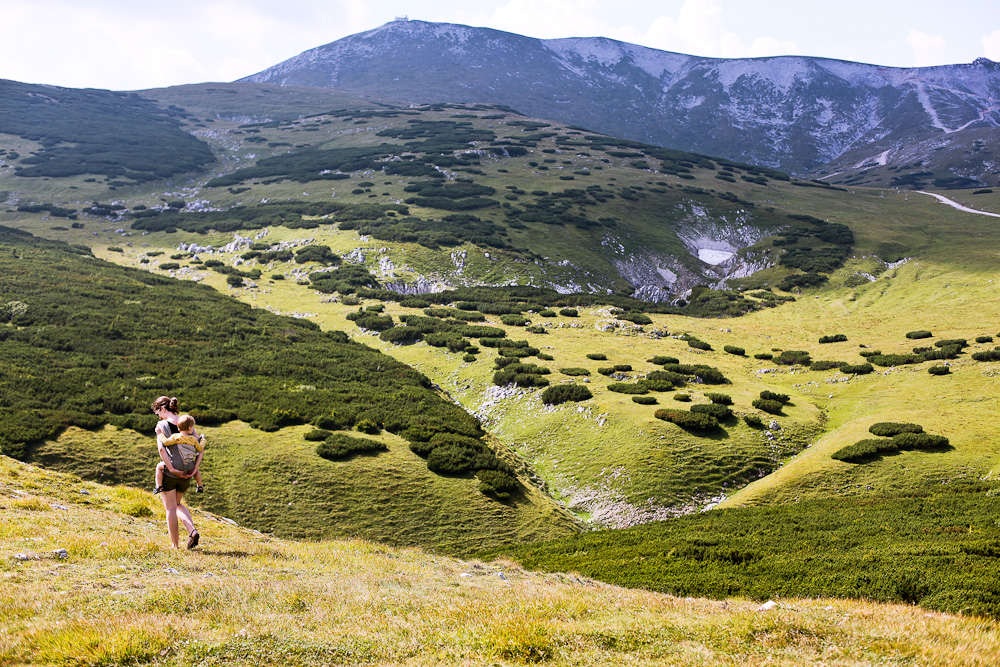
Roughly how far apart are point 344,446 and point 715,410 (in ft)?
58.8

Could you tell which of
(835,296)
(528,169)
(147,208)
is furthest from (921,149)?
(147,208)

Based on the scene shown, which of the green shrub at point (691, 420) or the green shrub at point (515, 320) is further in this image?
the green shrub at point (515, 320)

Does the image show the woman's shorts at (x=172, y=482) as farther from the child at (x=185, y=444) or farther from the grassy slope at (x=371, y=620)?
the grassy slope at (x=371, y=620)

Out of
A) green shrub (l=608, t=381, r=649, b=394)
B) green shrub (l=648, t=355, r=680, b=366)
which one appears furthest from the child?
green shrub (l=648, t=355, r=680, b=366)

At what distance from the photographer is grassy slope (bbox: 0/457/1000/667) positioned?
273 inches

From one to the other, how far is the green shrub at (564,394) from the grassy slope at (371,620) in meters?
17.9

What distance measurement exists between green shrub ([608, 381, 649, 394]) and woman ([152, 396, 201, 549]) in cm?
2320

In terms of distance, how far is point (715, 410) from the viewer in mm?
27266

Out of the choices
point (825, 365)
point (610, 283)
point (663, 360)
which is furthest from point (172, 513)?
point (610, 283)

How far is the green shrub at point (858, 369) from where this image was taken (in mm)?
32500

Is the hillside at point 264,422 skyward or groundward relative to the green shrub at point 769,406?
groundward

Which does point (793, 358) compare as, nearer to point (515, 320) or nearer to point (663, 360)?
point (663, 360)

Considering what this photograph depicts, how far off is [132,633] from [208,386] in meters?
21.8

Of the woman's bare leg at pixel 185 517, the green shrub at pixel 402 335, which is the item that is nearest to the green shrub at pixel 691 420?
the green shrub at pixel 402 335
